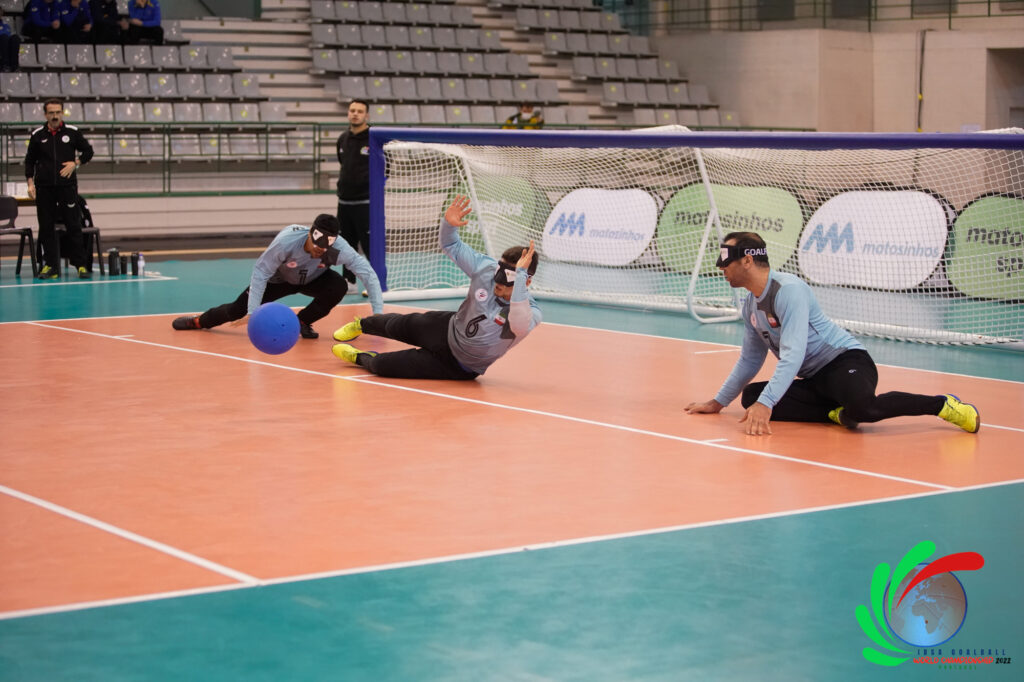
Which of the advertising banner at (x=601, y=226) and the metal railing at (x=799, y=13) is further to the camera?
the metal railing at (x=799, y=13)

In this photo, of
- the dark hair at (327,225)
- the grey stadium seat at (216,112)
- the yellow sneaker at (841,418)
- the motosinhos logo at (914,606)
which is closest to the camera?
the motosinhos logo at (914,606)

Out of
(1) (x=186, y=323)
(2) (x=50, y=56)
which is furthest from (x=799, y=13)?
(1) (x=186, y=323)

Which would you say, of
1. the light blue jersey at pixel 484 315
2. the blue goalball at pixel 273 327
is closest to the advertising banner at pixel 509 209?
the blue goalball at pixel 273 327

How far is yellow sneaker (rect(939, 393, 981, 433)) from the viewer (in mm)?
8711

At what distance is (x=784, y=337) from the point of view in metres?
8.46

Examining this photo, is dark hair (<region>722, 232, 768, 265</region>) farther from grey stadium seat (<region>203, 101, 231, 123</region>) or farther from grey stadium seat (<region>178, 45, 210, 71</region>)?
grey stadium seat (<region>178, 45, 210, 71</region>)

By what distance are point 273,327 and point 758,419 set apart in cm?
403

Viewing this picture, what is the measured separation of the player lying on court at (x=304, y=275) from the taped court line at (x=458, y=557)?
584 cm

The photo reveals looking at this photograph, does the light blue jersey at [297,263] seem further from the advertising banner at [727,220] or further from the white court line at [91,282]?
the white court line at [91,282]

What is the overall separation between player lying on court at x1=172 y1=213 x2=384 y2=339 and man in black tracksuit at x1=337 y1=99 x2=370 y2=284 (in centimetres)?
374

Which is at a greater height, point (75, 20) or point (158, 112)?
point (75, 20)

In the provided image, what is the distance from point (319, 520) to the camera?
6.52 m

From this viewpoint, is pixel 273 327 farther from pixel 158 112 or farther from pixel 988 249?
pixel 158 112

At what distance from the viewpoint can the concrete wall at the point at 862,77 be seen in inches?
1174
